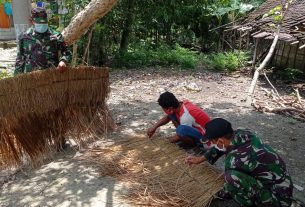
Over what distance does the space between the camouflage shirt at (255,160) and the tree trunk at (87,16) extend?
7.42 feet

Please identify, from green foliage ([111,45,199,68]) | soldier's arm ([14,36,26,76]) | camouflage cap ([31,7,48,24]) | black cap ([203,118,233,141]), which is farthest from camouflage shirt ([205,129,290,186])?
green foliage ([111,45,199,68])

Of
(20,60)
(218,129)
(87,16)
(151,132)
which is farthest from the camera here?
(151,132)

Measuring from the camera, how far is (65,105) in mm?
3943

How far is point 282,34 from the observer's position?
9.00 metres

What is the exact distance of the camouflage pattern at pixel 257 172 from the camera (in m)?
2.43

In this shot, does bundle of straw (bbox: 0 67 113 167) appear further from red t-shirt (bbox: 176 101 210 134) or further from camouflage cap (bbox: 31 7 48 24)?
red t-shirt (bbox: 176 101 210 134)

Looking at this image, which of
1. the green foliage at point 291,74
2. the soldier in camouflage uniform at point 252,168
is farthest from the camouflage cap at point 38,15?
the green foliage at point 291,74

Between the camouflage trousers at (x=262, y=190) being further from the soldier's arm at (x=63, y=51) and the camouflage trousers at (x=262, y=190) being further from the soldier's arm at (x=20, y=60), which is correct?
the soldier's arm at (x=20, y=60)

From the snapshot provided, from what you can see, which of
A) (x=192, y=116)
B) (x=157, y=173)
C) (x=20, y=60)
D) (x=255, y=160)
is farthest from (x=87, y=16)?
(x=255, y=160)

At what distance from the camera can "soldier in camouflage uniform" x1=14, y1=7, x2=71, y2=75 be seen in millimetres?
3680

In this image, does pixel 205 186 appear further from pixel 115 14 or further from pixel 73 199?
pixel 115 14

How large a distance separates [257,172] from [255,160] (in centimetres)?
10

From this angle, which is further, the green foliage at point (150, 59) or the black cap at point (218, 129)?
the green foliage at point (150, 59)

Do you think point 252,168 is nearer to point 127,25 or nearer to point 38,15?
point 38,15
